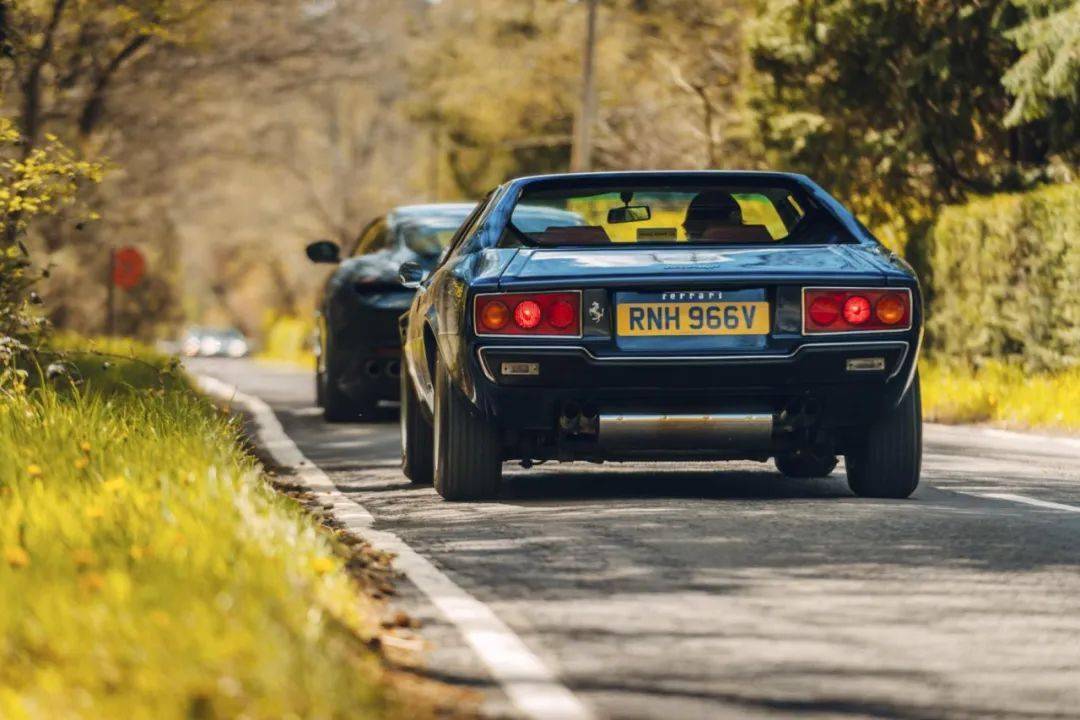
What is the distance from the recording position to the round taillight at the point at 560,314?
28.9 feet

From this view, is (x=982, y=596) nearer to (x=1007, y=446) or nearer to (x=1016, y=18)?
(x=1007, y=446)

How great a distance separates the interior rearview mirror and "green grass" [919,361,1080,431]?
6923 millimetres

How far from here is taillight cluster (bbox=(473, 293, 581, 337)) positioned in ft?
29.0

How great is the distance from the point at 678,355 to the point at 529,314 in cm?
62

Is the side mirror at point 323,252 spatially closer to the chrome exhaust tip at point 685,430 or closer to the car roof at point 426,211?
the car roof at point 426,211

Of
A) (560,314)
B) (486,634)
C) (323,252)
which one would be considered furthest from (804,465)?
(323,252)

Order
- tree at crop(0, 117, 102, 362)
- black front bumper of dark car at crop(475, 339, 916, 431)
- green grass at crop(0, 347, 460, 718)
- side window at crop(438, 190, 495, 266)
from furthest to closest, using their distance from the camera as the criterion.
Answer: tree at crop(0, 117, 102, 362) → side window at crop(438, 190, 495, 266) → black front bumper of dark car at crop(475, 339, 916, 431) → green grass at crop(0, 347, 460, 718)

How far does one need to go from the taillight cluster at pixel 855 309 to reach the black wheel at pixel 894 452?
0.48m

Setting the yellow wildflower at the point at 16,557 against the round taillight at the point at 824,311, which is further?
the round taillight at the point at 824,311

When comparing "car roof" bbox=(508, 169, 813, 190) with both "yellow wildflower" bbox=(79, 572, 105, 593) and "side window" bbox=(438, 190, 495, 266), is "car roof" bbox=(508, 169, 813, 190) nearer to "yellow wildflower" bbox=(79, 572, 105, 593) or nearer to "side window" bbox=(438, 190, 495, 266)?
"side window" bbox=(438, 190, 495, 266)

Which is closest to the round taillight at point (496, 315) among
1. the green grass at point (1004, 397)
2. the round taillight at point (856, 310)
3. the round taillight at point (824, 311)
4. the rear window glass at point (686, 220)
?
the rear window glass at point (686, 220)

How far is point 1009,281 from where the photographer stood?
18531 millimetres

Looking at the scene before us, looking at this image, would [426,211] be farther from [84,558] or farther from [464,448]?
[84,558]

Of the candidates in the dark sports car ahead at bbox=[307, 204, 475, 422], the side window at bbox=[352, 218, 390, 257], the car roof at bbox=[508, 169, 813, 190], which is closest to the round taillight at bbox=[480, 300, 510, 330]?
the car roof at bbox=[508, 169, 813, 190]
